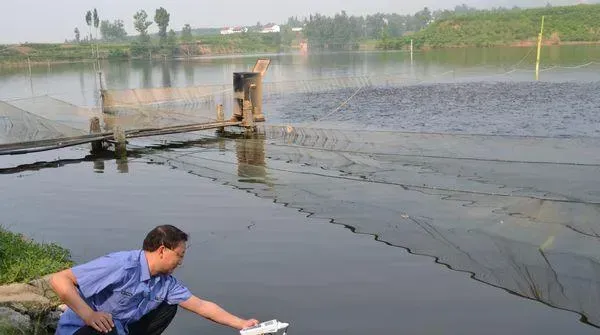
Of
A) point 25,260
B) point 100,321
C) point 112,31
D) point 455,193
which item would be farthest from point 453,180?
point 112,31

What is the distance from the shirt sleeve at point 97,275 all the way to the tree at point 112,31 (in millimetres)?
166652

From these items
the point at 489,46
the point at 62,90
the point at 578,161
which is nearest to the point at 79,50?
the point at 62,90

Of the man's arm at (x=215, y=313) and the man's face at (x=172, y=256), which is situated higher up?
the man's face at (x=172, y=256)

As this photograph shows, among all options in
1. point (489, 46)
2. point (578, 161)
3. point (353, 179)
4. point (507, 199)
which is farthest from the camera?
point (489, 46)

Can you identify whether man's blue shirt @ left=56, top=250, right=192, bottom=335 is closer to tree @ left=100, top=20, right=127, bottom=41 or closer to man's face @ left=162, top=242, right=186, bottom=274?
man's face @ left=162, top=242, right=186, bottom=274

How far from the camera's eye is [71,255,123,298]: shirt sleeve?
3.45 metres

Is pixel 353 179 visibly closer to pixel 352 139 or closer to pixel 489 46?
pixel 352 139

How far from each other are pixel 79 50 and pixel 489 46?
60.0 meters

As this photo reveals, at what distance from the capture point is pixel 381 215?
842 centimetres

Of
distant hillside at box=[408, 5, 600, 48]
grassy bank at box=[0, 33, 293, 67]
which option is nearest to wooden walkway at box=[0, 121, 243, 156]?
grassy bank at box=[0, 33, 293, 67]

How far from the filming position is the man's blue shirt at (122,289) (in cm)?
348

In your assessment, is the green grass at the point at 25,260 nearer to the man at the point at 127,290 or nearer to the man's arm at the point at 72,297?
the man at the point at 127,290

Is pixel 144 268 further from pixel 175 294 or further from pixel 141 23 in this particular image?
pixel 141 23

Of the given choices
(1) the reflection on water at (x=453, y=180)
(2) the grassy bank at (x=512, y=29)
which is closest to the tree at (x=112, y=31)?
(2) the grassy bank at (x=512, y=29)
